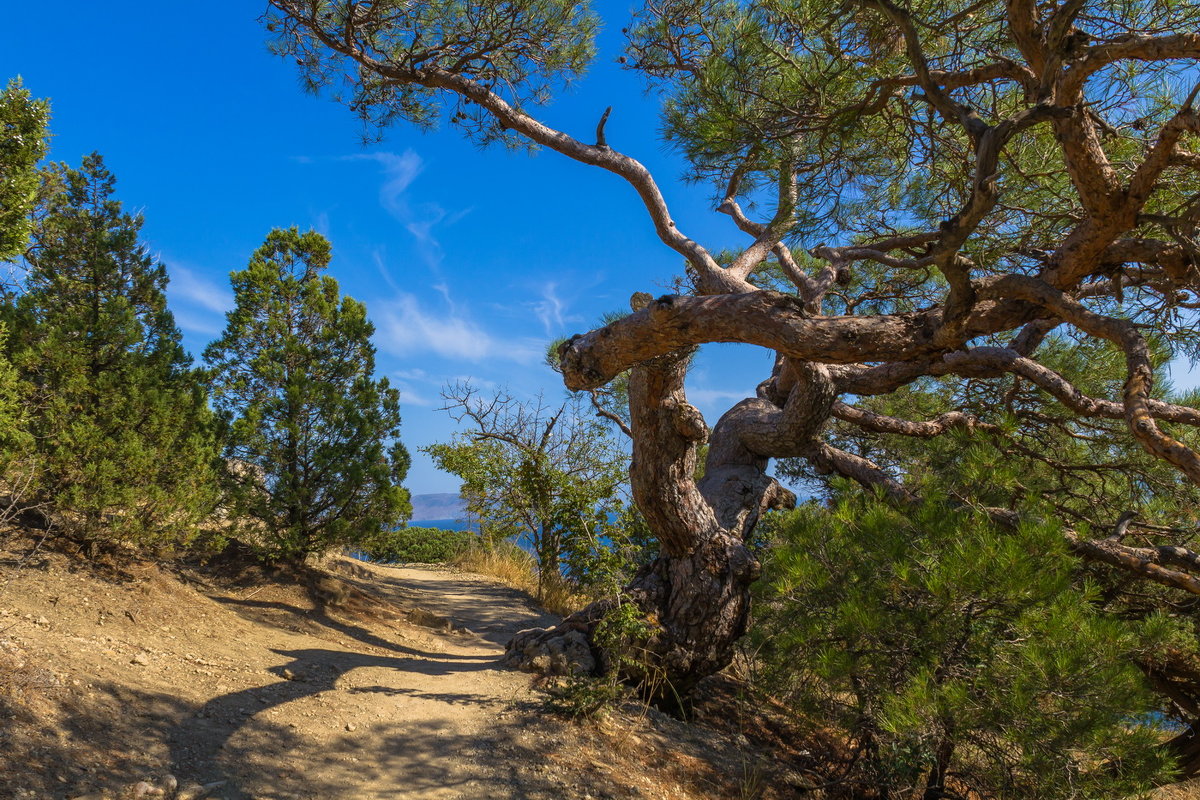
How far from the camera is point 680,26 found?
4.95 m

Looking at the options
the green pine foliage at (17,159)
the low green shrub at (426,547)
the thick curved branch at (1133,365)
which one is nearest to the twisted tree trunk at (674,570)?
the thick curved branch at (1133,365)

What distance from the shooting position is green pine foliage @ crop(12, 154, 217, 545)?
4500 millimetres

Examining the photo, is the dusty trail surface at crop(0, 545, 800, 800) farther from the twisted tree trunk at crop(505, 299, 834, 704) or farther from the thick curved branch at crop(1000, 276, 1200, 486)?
the thick curved branch at crop(1000, 276, 1200, 486)

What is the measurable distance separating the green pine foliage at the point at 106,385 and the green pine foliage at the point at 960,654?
4.55 m

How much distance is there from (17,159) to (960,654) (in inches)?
232

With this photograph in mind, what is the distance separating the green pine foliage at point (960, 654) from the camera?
258cm

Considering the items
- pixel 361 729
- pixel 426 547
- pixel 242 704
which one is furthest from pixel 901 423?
pixel 426 547

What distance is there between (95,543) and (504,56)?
16.4ft

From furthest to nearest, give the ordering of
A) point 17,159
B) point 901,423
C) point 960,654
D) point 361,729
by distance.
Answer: point 901,423 → point 17,159 → point 361,729 → point 960,654

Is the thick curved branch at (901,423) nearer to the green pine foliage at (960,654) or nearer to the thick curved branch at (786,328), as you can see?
the thick curved branch at (786,328)

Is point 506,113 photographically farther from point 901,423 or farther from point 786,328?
point 901,423

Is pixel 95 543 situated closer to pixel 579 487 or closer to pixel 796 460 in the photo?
pixel 579 487

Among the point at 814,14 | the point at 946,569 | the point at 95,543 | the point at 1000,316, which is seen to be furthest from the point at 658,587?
the point at 95,543

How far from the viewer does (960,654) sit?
116 inches
